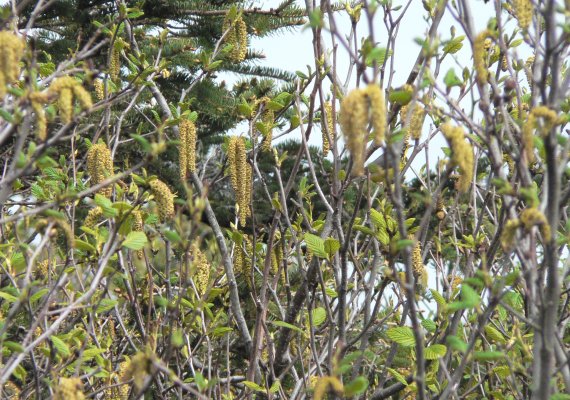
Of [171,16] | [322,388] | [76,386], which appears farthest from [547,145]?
[171,16]

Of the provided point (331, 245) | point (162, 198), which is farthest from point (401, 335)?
point (162, 198)

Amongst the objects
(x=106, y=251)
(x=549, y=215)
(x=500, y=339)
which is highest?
(x=549, y=215)

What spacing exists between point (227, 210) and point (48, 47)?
2.17 metres

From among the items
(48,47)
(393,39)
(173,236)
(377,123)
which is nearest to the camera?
(377,123)

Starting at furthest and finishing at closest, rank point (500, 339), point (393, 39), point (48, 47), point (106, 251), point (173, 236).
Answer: point (48, 47), point (393, 39), point (500, 339), point (106, 251), point (173, 236)

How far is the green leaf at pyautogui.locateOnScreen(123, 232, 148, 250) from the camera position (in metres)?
2.37

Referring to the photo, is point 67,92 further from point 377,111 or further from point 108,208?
point 377,111

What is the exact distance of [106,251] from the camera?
235 centimetres

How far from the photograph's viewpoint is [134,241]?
2.40 meters

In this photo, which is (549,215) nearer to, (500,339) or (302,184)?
(500,339)

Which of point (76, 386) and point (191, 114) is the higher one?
point (191, 114)

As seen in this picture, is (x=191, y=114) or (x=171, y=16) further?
(x=171, y=16)

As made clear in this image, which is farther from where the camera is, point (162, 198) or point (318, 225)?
point (318, 225)

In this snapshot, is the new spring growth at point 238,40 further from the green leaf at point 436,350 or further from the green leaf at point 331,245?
the green leaf at point 436,350
